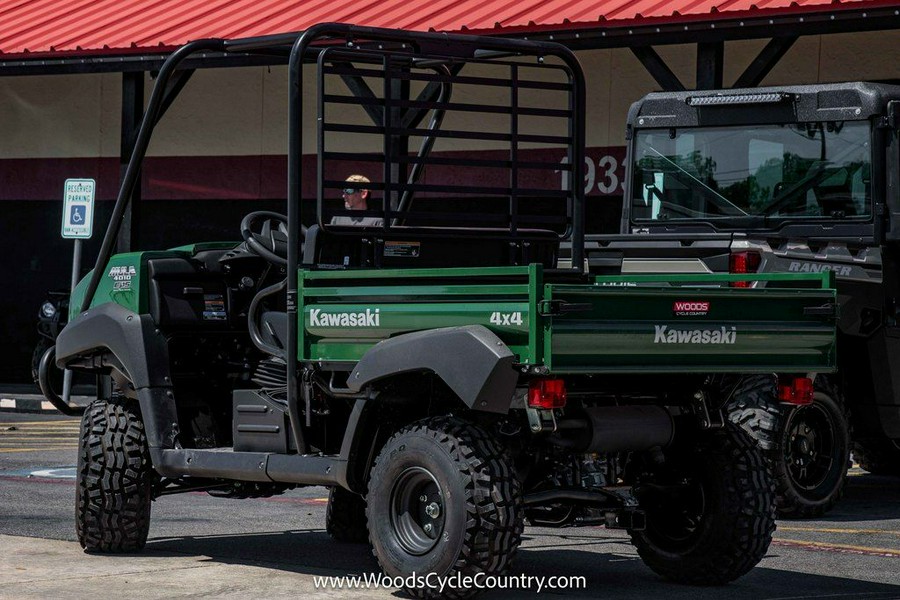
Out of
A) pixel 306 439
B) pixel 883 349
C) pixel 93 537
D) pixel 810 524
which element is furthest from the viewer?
pixel 883 349

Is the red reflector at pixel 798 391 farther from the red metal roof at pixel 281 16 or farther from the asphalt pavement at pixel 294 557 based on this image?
the red metal roof at pixel 281 16

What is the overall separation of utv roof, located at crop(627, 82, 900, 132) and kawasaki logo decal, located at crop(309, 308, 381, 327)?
200 inches

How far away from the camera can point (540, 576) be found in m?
8.41

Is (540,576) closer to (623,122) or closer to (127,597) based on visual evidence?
(127,597)

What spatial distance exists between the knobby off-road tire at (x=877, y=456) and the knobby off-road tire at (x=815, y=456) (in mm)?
2248

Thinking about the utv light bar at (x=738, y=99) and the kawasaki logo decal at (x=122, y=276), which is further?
the utv light bar at (x=738, y=99)

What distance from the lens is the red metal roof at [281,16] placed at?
16328 mm

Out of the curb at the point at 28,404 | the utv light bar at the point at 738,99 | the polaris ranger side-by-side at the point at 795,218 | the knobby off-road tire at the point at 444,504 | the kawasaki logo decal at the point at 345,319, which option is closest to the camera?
the knobby off-road tire at the point at 444,504

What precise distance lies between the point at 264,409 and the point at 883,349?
4547 millimetres

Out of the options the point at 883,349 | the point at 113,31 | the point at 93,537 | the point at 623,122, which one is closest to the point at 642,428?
the point at 93,537

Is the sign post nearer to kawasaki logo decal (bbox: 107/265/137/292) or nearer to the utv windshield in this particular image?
the utv windshield

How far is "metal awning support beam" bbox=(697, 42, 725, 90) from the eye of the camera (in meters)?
16.5

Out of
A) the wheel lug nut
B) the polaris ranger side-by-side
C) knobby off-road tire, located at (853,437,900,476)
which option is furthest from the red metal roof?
the wheel lug nut

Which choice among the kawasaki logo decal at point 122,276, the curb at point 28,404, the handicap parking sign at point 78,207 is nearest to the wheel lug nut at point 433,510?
the kawasaki logo decal at point 122,276
